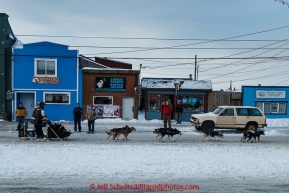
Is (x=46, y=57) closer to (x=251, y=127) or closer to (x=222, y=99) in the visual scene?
(x=222, y=99)

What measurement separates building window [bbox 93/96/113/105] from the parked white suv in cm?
947

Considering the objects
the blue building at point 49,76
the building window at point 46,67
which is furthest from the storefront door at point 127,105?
the building window at point 46,67

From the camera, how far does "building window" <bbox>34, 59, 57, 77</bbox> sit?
85.8 feet

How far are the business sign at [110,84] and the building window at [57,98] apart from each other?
257 cm

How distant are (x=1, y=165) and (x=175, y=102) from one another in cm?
1985

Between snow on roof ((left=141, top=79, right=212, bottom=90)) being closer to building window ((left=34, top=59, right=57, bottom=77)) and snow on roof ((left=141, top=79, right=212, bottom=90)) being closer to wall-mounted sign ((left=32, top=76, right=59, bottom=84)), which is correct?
wall-mounted sign ((left=32, top=76, right=59, bottom=84))

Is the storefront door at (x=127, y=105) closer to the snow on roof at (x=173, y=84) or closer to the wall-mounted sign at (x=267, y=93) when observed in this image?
the snow on roof at (x=173, y=84)

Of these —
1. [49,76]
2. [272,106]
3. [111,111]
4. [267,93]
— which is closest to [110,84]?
[111,111]

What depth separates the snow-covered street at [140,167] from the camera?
7613 millimetres

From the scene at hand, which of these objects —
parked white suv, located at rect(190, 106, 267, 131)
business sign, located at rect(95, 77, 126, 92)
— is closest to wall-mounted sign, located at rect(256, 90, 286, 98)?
parked white suv, located at rect(190, 106, 267, 131)

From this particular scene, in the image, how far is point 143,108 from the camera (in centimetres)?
2841

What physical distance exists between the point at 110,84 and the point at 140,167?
59.6 ft

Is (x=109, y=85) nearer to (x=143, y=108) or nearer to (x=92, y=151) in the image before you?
(x=143, y=108)

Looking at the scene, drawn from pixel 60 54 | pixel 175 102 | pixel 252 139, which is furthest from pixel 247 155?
pixel 60 54
